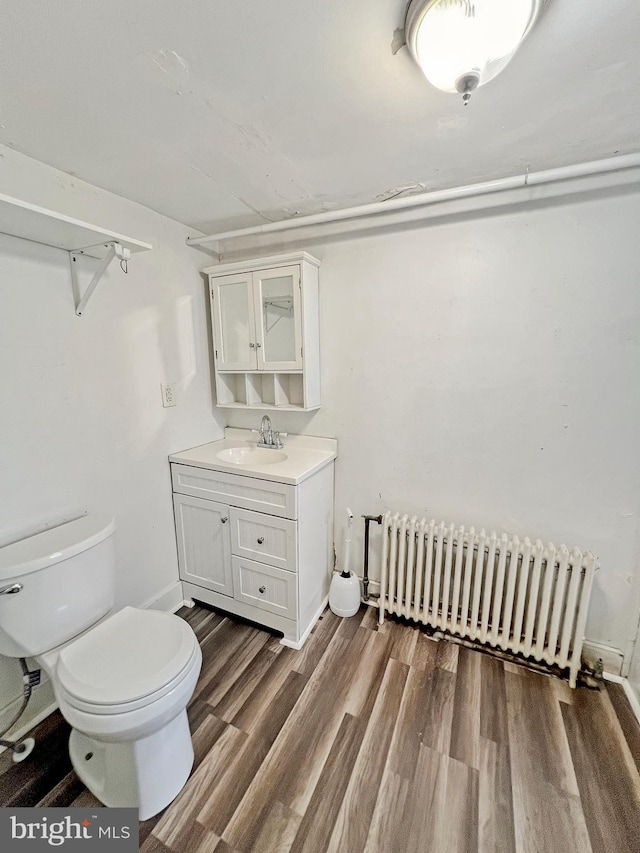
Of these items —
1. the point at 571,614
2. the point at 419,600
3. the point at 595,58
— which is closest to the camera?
the point at 595,58

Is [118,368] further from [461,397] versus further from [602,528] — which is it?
[602,528]

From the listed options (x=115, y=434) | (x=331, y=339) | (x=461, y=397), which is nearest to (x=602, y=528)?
(x=461, y=397)

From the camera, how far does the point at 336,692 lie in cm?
144

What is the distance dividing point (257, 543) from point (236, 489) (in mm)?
288

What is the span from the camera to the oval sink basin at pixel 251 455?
1.94m

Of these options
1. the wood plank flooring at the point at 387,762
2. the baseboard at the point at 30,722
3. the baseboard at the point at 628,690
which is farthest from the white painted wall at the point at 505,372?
the baseboard at the point at 30,722

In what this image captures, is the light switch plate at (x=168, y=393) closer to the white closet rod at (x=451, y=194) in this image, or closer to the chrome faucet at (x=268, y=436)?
the chrome faucet at (x=268, y=436)

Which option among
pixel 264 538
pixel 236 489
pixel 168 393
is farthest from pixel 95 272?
pixel 264 538

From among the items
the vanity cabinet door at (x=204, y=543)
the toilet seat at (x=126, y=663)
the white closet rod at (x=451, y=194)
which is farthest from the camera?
the vanity cabinet door at (x=204, y=543)

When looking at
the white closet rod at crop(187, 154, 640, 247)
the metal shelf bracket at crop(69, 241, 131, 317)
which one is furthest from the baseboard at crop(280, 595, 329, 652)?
the white closet rod at crop(187, 154, 640, 247)

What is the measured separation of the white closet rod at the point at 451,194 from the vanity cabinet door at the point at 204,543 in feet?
4.70

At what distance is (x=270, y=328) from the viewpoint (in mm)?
1838

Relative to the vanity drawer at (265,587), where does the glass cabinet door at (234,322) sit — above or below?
above

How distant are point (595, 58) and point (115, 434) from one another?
80.0 inches
